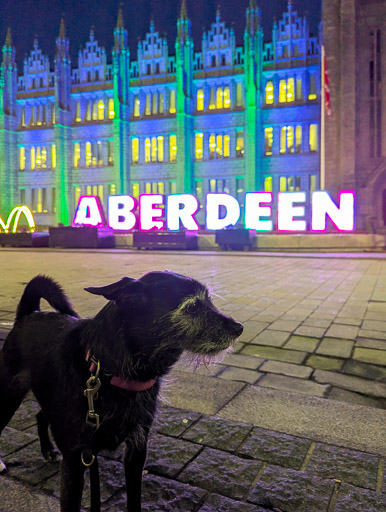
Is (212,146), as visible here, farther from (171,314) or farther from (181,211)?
(171,314)

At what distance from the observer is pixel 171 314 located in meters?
1.46

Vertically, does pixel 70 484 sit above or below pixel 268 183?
below

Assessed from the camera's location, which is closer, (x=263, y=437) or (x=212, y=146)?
(x=263, y=437)

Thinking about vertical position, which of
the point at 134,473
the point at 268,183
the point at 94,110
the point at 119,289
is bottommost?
the point at 134,473

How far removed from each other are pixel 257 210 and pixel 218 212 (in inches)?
96.1

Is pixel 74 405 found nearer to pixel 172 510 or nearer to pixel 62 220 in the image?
pixel 172 510

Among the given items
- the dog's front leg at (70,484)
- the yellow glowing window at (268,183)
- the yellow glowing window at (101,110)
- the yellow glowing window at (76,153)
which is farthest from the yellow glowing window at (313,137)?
the dog's front leg at (70,484)

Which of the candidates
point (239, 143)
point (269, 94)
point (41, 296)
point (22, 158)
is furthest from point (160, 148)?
point (41, 296)

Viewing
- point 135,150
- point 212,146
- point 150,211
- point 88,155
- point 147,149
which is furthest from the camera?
point 88,155

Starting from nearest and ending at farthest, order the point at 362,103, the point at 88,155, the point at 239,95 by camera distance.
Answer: the point at 362,103, the point at 239,95, the point at 88,155

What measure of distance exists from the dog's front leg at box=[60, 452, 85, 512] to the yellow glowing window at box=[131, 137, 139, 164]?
36.9 m

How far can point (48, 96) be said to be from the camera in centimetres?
3878

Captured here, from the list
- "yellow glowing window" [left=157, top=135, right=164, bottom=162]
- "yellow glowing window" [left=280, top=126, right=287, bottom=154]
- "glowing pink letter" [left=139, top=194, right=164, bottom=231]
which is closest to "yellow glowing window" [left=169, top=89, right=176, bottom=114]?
"yellow glowing window" [left=157, top=135, right=164, bottom=162]

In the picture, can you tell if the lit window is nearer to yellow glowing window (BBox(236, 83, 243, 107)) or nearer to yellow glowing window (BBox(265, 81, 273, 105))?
yellow glowing window (BBox(236, 83, 243, 107))
